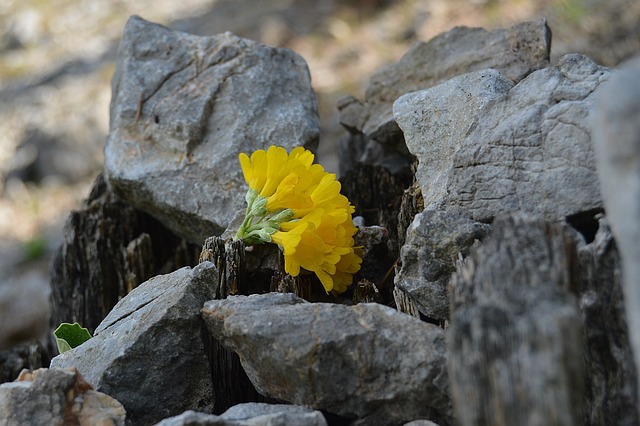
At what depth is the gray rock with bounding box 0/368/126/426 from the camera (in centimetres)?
209

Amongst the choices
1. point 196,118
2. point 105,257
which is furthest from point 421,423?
point 105,257

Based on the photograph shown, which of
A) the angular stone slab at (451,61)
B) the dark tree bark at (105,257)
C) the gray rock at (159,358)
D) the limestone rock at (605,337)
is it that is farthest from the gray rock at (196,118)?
the limestone rock at (605,337)

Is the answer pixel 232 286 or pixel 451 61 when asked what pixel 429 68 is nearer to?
pixel 451 61

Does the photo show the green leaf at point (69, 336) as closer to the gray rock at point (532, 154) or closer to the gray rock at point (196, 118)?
the gray rock at point (196, 118)

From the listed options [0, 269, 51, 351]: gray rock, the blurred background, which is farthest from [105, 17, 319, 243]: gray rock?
the blurred background

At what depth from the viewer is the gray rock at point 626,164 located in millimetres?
1516

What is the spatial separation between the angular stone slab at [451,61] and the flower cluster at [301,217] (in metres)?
0.90

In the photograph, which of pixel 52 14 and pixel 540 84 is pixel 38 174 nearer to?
pixel 52 14

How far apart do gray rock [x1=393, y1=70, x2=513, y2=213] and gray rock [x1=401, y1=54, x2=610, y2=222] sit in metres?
0.02

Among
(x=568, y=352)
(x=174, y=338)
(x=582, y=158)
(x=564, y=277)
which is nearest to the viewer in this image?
(x=568, y=352)

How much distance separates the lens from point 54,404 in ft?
6.87

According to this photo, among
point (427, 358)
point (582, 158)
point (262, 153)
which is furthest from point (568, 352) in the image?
point (262, 153)

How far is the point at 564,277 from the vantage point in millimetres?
1781

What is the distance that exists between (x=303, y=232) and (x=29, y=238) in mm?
6686
